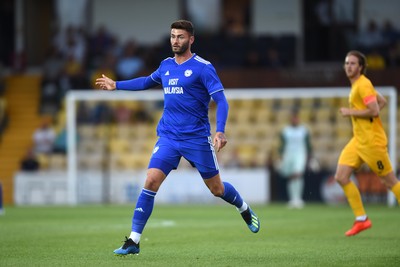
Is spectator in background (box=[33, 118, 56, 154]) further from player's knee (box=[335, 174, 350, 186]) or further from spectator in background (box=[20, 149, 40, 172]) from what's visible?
player's knee (box=[335, 174, 350, 186])

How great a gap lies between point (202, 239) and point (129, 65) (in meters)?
13.9

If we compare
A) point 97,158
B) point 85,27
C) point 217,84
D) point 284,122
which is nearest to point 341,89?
point 284,122

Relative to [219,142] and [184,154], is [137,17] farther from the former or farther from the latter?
[219,142]

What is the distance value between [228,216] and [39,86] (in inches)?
467

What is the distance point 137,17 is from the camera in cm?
2972

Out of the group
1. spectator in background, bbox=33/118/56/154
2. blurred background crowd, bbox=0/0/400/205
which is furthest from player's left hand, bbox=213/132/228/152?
spectator in background, bbox=33/118/56/154

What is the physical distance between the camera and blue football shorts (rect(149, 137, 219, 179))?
1075 centimetres

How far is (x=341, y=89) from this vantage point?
2408 cm

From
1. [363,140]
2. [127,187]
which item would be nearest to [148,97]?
[127,187]

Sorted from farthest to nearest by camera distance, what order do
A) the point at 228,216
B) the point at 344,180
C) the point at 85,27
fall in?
the point at 85,27
the point at 228,216
the point at 344,180

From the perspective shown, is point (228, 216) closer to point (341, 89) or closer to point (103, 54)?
point (341, 89)

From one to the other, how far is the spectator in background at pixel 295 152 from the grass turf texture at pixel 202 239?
7.29 ft

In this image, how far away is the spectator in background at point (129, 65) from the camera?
26578mm

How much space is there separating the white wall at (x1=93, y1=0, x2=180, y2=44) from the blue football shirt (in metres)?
18.4
